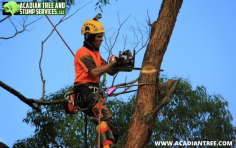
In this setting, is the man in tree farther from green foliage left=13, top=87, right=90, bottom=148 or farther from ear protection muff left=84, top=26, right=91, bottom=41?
green foliage left=13, top=87, right=90, bottom=148

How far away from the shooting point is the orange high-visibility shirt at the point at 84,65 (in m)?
6.08

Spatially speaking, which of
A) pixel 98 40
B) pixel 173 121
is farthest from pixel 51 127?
pixel 98 40

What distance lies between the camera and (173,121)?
2491 cm

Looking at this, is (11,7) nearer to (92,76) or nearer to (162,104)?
(92,76)

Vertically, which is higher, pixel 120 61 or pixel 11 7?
pixel 11 7

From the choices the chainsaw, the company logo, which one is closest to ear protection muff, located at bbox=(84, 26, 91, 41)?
the chainsaw

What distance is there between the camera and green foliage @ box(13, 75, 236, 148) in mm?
19797

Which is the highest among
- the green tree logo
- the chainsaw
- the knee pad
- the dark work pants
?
the green tree logo

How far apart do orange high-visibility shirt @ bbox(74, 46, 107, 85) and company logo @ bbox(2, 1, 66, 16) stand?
12.1ft

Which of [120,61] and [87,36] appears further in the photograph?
[87,36]

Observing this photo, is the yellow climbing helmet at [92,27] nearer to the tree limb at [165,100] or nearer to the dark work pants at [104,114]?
the dark work pants at [104,114]

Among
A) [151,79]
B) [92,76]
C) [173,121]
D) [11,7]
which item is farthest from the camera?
[173,121]

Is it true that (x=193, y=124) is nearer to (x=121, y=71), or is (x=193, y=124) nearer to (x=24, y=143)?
(x=24, y=143)

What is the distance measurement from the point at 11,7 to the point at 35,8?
547 millimetres
